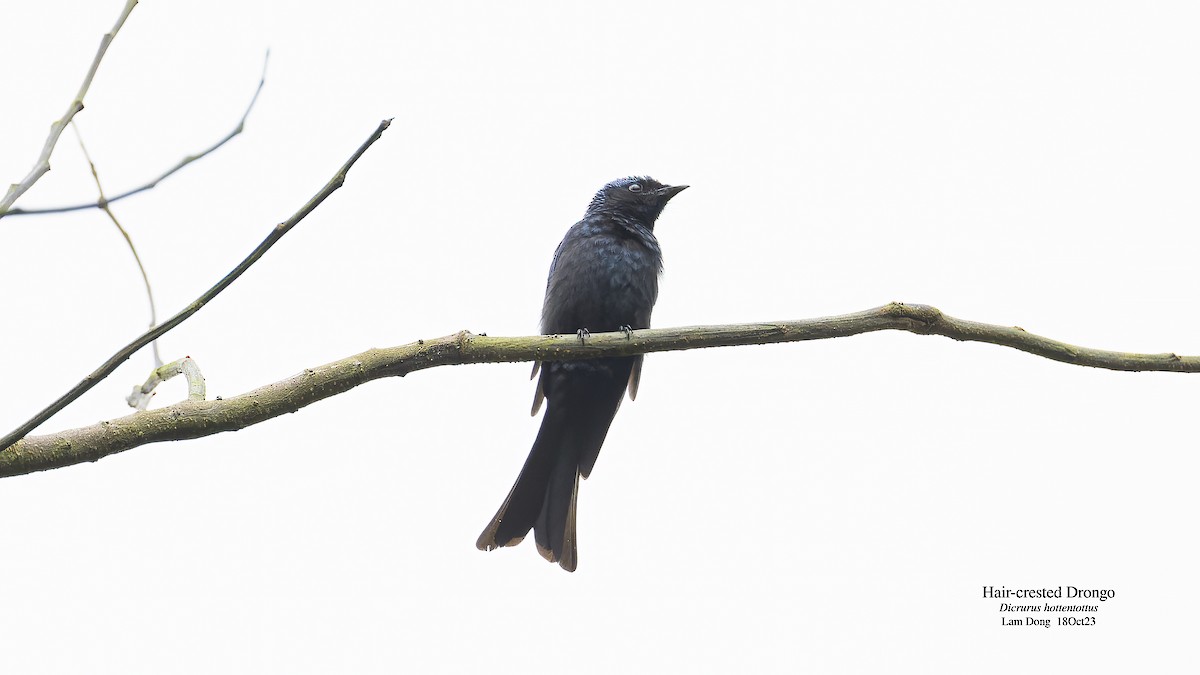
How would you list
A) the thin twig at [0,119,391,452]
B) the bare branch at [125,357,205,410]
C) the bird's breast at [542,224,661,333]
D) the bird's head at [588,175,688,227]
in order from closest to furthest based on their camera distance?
the thin twig at [0,119,391,452] → the bare branch at [125,357,205,410] → the bird's breast at [542,224,661,333] → the bird's head at [588,175,688,227]

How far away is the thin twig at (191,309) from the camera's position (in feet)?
6.56

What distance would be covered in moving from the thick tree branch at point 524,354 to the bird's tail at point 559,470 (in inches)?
79.5

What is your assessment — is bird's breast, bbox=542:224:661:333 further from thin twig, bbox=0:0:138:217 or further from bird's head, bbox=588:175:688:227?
thin twig, bbox=0:0:138:217

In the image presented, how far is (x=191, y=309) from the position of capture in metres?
2.12

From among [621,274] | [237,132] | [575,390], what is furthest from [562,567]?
[237,132]

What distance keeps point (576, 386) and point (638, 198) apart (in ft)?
4.26

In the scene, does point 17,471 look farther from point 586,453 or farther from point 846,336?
point 586,453

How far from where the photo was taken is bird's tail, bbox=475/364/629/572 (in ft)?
17.9

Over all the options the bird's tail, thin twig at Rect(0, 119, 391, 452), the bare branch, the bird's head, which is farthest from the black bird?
thin twig at Rect(0, 119, 391, 452)

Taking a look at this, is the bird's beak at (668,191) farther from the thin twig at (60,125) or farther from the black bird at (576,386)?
the thin twig at (60,125)

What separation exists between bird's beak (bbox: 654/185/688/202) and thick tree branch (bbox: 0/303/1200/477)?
2.76m

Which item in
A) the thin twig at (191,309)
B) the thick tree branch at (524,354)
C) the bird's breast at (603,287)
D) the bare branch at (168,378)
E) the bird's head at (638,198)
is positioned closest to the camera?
the thin twig at (191,309)

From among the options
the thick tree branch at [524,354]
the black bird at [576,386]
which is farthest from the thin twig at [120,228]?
the black bird at [576,386]

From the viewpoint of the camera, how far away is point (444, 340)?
3.22 m
